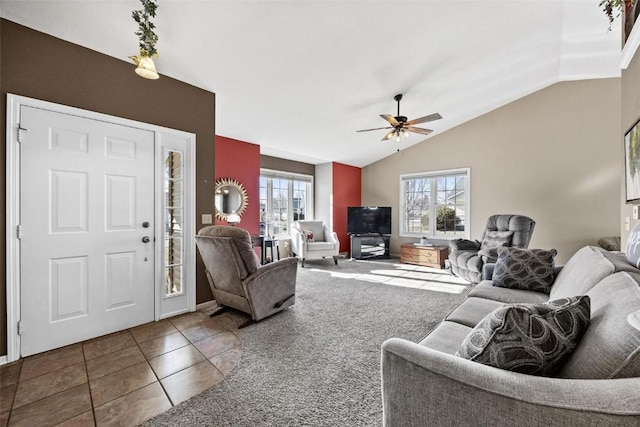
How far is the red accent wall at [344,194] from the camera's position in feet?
22.7

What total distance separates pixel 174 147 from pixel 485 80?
4561 mm

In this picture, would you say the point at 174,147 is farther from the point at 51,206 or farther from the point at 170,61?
the point at 51,206

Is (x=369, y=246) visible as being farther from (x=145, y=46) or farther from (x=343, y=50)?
(x=145, y=46)

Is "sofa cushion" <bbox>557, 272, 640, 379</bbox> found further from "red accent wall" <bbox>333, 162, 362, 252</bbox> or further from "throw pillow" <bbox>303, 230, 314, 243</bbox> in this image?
Result: "red accent wall" <bbox>333, 162, 362, 252</bbox>

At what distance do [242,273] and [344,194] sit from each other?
4789mm

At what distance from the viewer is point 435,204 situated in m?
6.39

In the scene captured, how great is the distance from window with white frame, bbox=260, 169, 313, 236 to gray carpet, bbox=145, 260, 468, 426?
236 cm

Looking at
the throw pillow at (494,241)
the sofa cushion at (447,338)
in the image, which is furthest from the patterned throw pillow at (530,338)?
the throw pillow at (494,241)

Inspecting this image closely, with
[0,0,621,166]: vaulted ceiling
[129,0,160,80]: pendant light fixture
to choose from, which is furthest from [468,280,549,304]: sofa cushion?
[129,0,160,80]: pendant light fixture

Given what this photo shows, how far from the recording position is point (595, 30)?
343cm

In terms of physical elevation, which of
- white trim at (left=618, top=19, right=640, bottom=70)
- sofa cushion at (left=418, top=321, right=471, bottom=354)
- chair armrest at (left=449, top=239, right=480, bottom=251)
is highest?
white trim at (left=618, top=19, right=640, bottom=70)

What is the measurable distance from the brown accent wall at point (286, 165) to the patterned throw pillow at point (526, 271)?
4.77 m

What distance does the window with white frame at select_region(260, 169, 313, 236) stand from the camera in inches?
239

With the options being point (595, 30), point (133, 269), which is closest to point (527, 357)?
point (133, 269)
